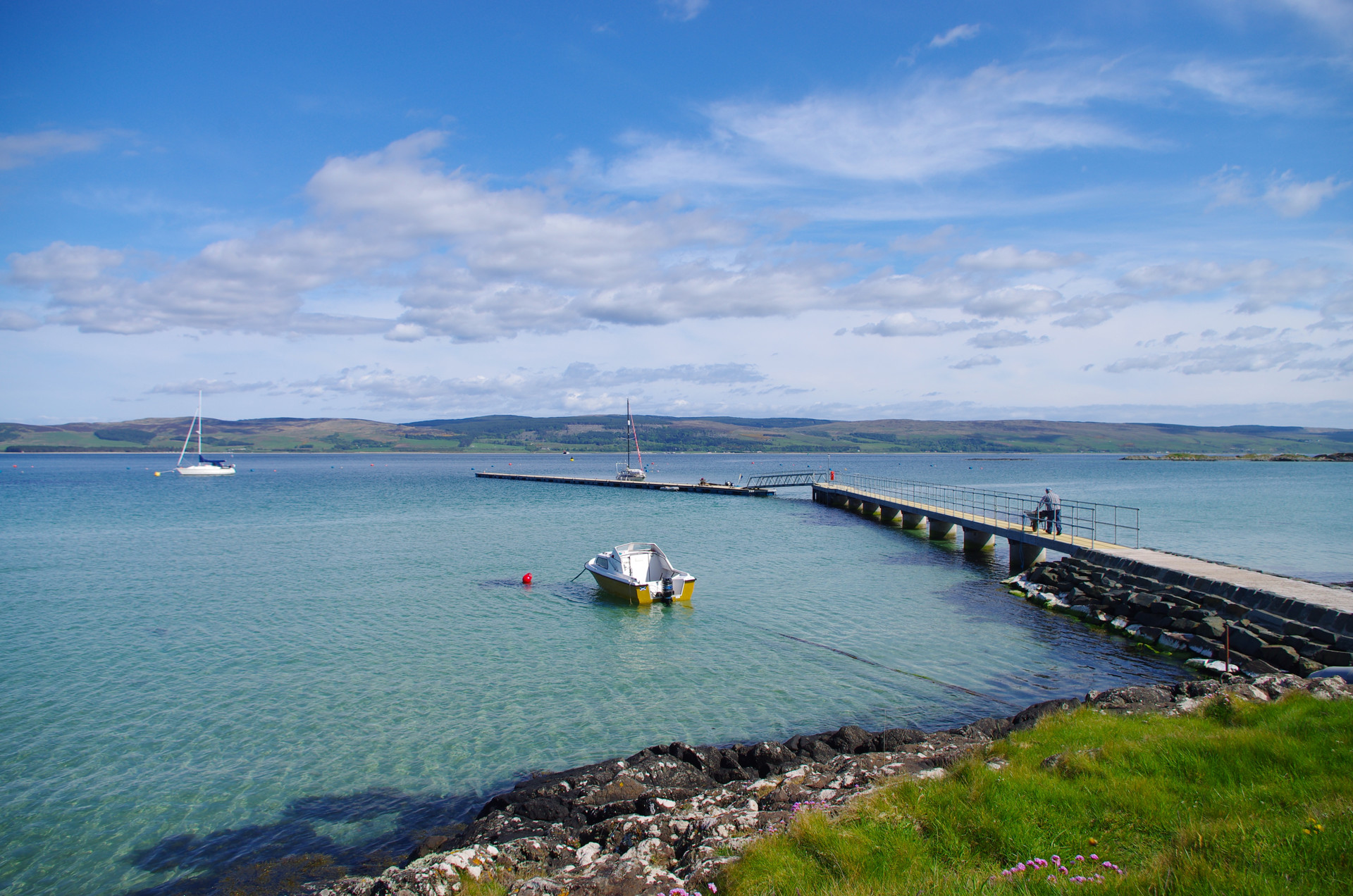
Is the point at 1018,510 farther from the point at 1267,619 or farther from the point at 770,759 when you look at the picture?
the point at 770,759

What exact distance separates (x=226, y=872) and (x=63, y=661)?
42.5ft

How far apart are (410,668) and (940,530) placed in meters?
30.1

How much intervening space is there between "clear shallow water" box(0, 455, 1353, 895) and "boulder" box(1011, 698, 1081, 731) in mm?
1376

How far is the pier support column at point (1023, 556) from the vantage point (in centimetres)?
2873

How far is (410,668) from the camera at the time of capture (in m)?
17.1

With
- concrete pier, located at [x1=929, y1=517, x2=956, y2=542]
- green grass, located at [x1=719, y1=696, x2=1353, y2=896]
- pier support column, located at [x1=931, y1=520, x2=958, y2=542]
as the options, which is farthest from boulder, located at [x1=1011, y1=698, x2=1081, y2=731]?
pier support column, located at [x1=931, y1=520, x2=958, y2=542]

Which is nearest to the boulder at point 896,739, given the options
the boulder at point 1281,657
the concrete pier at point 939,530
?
the boulder at point 1281,657

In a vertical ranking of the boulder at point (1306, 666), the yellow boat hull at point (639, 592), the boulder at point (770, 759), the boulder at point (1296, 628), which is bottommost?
the yellow boat hull at point (639, 592)

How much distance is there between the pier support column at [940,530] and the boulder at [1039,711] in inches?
1074

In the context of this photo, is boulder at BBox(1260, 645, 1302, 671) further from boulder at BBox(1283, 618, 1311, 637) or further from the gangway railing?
the gangway railing

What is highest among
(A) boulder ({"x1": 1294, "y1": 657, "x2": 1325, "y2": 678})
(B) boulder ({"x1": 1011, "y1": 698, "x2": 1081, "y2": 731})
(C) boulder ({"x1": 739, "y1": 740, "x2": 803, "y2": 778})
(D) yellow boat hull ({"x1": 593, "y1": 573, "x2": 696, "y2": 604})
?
(A) boulder ({"x1": 1294, "y1": 657, "x2": 1325, "y2": 678})

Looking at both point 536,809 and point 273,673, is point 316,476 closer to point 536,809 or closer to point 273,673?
point 273,673

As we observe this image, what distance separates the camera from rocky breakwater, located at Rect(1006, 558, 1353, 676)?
48.3 feet

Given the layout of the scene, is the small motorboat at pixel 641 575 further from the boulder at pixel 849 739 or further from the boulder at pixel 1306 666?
the boulder at pixel 1306 666
